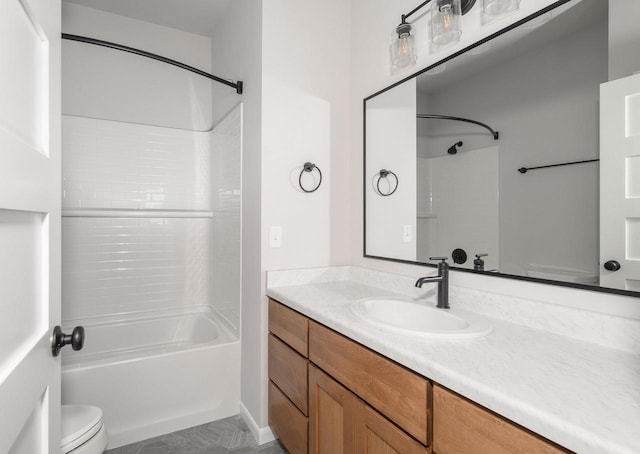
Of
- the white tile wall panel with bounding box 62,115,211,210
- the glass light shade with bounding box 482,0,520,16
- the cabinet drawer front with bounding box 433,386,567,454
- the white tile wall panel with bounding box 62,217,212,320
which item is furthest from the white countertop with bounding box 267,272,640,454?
the white tile wall panel with bounding box 62,115,211,210

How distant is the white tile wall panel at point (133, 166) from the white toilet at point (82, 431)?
1646 mm

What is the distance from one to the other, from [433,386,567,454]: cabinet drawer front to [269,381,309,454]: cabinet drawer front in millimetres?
828

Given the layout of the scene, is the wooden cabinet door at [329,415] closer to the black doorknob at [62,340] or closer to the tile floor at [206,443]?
the tile floor at [206,443]

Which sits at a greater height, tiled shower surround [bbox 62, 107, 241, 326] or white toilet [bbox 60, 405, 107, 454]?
tiled shower surround [bbox 62, 107, 241, 326]

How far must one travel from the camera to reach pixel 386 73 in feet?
6.27

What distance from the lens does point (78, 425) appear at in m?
1.35

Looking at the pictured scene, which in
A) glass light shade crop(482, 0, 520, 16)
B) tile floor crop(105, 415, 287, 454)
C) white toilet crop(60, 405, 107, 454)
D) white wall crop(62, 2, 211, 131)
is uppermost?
white wall crop(62, 2, 211, 131)

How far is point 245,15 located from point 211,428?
2.52m

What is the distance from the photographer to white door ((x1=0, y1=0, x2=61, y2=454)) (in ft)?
1.88

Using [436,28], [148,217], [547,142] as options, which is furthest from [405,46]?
[148,217]

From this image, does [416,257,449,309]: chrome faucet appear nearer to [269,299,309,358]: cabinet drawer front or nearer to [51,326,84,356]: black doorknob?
[269,299,309,358]: cabinet drawer front

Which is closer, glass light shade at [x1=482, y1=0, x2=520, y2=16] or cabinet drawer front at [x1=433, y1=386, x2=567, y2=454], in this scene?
cabinet drawer front at [x1=433, y1=386, x2=567, y2=454]

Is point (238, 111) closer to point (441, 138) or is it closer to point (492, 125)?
point (441, 138)

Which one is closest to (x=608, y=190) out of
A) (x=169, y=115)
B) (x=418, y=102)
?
(x=418, y=102)
